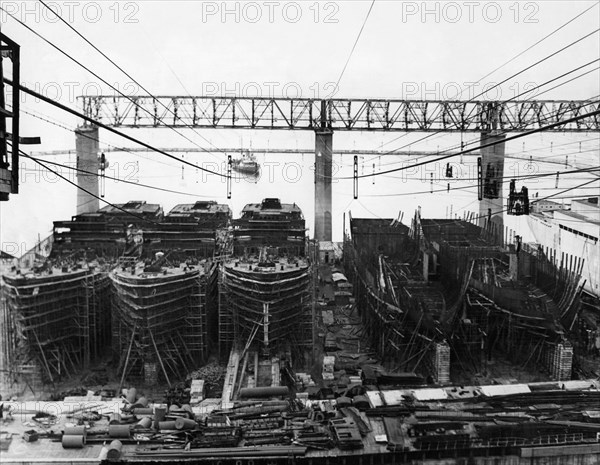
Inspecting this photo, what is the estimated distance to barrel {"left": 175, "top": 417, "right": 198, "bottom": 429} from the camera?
501 inches

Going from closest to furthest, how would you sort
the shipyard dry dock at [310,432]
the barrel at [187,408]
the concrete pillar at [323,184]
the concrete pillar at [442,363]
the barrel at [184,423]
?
the shipyard dry dock at [310,432]
the barrel at [184,423]
the barrel at [187,408]
the concrete pillar at [442,363]
the concrete pillar at [323,184]

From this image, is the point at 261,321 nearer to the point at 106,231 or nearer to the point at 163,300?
the point at 163,300

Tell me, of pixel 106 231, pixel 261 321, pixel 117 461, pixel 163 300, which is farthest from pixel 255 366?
pixel 106 231

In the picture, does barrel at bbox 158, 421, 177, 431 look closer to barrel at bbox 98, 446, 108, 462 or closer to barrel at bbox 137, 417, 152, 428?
barrel at bbox 137, 417, 152, 428

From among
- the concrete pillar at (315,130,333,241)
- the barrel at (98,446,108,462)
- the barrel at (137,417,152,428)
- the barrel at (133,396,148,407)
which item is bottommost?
the barrel at (98,446,108,462)

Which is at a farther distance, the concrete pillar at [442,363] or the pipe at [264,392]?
the concrete pillar at [442,363]

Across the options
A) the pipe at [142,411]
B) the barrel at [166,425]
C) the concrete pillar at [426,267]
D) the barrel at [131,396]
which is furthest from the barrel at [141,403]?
the concrete pillar at [426,267]

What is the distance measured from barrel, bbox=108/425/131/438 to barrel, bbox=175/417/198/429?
33.9 inches

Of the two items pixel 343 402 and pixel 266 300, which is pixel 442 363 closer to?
pixel 343 402

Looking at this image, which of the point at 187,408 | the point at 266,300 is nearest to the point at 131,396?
the point at 187,408

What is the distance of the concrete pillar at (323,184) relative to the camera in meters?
31.6

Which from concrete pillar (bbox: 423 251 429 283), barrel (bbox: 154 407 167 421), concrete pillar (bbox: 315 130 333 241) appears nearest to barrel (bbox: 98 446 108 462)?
barrel (bbox: 154 407 167 421)

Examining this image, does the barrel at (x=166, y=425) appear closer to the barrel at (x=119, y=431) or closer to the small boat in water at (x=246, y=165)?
the barrel at (x=119, y=431)

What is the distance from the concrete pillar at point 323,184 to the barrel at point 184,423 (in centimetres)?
1899
